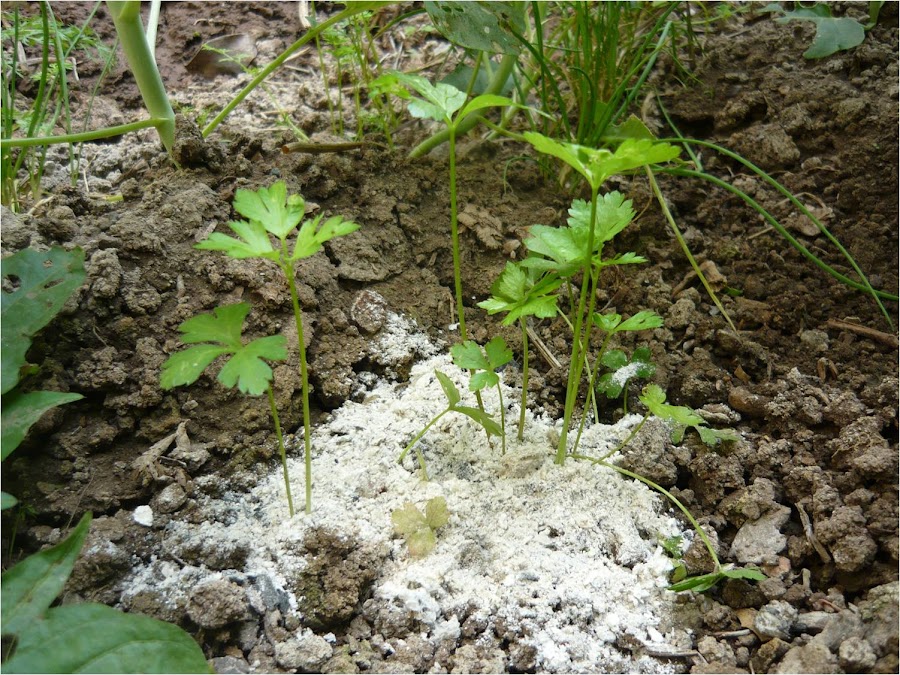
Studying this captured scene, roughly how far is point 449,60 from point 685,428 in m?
1.39

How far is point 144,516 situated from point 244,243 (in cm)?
54

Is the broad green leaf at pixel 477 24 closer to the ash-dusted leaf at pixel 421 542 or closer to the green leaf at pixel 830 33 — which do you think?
the green leaf at pixel 830 33

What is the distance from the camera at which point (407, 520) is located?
4.18 ft

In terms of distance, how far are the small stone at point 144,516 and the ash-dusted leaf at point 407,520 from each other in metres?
0.43

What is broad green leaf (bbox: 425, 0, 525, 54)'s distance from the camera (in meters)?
1.52

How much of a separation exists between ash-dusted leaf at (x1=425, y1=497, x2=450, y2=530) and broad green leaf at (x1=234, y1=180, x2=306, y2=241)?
1.77 feet

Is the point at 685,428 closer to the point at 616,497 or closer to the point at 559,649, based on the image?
the point at 616,497

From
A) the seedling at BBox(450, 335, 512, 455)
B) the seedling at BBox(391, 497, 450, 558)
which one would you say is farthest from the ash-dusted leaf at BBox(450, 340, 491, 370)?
the seedling at BBox(391, 497, 450, 558)

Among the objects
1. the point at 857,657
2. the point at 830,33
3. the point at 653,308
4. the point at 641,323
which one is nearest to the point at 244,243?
the point at 641,323

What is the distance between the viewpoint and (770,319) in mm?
1616

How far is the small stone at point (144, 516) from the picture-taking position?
4.11ft

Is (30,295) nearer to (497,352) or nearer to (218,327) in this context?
(218,327)

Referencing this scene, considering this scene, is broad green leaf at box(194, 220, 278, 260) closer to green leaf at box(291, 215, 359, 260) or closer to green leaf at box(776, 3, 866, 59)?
green leaf at box(291, 215, 359, 260)

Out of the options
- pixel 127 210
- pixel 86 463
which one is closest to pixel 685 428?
pixel 86 463
